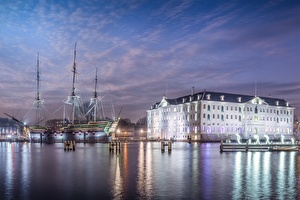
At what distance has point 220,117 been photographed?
143625 mm

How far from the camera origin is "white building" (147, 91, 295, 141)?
141 metres

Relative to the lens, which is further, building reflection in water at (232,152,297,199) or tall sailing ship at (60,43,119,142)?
tall sailing ship at (60,43,119,142)

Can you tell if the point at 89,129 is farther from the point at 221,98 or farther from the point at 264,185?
the point at 264,185

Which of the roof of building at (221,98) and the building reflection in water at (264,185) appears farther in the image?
the roof of building at (221,98)

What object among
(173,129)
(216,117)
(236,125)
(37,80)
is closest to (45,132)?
(37,80)

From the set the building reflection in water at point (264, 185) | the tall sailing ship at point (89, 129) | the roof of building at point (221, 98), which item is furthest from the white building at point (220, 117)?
the building reflection in water at point (264, 185)

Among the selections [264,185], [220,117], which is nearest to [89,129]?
[220,117]

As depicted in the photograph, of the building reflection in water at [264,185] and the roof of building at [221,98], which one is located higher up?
the roof of building at [221,98]

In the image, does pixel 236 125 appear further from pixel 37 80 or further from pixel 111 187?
pixel 111 187

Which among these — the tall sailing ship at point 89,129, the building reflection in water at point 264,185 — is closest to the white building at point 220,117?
the tall sailing ship at point 89,129

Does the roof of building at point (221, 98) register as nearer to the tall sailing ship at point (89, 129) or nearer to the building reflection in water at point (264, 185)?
the tall sailing ship at point (89, 129)

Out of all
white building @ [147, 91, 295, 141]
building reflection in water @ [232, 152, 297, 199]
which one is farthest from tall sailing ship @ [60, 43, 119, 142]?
building reflection in water @ [232, 152, 297, 199]

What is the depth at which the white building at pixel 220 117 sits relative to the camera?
14088 centimetres

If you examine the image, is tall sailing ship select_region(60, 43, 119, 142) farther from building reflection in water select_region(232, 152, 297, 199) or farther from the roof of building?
building reflection in water select_region(232, 152, 297, 199)
